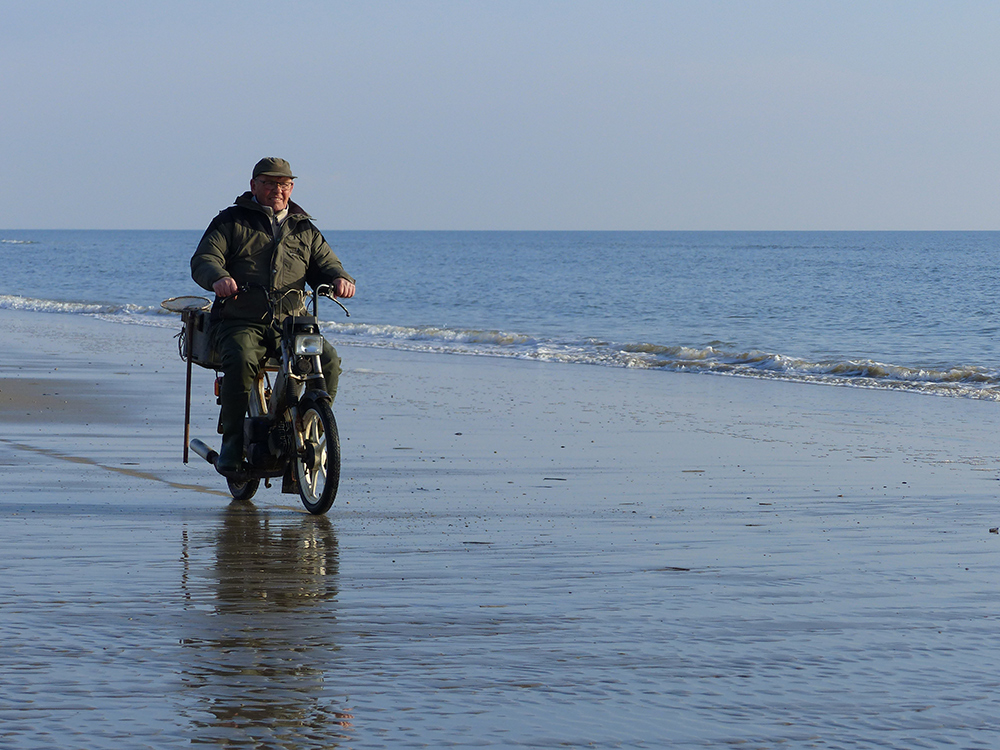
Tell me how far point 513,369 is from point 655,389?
9.70 feet

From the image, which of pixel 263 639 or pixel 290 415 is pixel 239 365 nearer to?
pixel 290 415

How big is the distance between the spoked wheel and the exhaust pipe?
1.83 feet

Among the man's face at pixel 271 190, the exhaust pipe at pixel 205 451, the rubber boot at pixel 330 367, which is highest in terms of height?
the man's face at pixel 271 190

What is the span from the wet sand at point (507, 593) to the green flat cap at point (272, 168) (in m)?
1.69

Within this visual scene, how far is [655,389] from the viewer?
1452 centimetres

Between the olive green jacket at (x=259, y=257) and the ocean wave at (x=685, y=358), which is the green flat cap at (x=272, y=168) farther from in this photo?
the ocean wave at (x=685, y=358)

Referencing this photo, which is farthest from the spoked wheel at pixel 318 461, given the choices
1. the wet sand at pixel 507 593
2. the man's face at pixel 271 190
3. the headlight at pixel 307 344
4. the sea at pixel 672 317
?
the sea at pixel 672 317

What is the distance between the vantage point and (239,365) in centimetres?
662

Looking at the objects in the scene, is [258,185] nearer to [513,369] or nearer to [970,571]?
[970,571]

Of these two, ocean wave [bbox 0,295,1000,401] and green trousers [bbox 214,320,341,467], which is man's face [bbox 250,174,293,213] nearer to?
green trousers [bbox 214,320,341,467]

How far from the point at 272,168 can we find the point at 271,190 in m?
0.13

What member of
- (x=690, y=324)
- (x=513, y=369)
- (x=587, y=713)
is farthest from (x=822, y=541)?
(x=690, y=324)

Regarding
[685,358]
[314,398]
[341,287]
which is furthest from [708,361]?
[314,398]

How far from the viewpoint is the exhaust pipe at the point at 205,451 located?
693cm
